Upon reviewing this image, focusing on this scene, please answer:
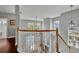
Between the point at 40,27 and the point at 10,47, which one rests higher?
the point at 40,27

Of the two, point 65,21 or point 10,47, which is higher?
point 65,21

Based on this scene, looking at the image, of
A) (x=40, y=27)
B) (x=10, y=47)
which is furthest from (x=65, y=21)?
(x=10, y=47)

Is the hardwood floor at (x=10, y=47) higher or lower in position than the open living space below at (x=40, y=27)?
lower

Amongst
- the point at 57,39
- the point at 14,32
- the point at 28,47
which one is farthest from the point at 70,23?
the point at 14,32

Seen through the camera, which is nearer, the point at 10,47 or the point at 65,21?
the point at 65,21

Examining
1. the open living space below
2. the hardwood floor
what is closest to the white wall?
the open living space below

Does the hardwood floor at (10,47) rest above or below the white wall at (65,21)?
below

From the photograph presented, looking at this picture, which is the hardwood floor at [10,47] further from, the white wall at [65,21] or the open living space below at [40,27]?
the white wall at [65,21]

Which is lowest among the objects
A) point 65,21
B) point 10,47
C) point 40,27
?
point 10,47

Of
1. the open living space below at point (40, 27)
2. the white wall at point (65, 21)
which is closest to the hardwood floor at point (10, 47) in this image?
the open living space below at point (40, 27)

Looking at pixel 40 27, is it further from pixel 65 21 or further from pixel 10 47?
pixel 10 47

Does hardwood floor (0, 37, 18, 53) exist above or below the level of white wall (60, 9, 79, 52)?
below

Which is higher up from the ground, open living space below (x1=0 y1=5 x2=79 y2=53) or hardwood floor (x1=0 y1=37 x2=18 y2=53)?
open living space below (x1=0 y1=5 x2=79 y2=53)

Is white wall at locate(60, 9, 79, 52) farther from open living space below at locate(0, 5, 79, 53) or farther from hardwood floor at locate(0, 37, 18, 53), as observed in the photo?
hardwood floor at locate(0, 37, 18, 53)
